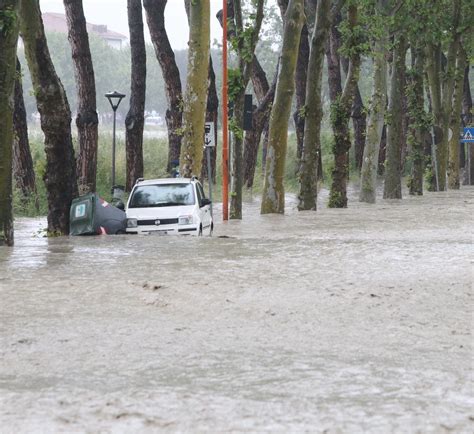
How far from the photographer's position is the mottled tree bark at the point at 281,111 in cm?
2845

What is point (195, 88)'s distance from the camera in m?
25.9

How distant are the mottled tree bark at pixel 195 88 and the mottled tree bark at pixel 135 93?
35.4 feet

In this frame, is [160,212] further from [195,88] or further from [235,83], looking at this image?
[235,83]

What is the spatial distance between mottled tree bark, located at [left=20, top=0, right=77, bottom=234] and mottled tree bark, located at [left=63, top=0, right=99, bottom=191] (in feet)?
36.8

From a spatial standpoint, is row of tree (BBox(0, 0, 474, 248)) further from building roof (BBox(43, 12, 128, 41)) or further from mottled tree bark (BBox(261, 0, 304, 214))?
building roof (BBox(43, 12, 128, 41))

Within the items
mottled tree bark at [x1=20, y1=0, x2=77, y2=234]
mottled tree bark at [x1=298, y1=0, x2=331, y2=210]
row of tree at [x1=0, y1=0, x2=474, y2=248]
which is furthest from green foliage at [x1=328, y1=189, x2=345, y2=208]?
mottled tree bark at [x1=20, y1=0, x2=77, y2=234]

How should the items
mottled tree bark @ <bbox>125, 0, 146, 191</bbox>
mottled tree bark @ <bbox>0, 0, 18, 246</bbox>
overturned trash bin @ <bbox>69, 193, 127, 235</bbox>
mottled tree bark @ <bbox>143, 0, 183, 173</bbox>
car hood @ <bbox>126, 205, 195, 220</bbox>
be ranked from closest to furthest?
mottled tree bark @ <bbox>0, 0, 18, 246</bbox>
overturned trash bin @ <bbox>69, 193, 127, 235</bbox>
car hood @ <bbox>126, 205, 195, 220</bbox>
mottled tree bark @ <bbox>125, 0, 146, 191</bbox>
mottled tree bark @ <bbox>143, 0, 183, 173</bbox>

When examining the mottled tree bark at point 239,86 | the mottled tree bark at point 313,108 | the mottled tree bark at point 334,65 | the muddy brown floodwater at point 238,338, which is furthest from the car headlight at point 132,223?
the mottled tree bark at point 334,65

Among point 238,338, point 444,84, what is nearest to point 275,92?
point 444,84

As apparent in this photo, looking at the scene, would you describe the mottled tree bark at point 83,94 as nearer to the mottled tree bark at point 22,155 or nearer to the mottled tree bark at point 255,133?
the mottled tree bark at point 22,155

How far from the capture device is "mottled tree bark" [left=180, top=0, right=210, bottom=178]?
25.9m

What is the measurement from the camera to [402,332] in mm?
9047

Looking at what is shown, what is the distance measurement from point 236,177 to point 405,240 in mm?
12083

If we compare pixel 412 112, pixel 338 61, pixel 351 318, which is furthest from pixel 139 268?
pixel 338 61
